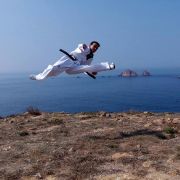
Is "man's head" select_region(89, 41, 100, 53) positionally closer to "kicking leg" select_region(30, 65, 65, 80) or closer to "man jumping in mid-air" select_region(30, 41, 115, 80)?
"man jumping in mid-air" select_region(30, 41, 115, 80)

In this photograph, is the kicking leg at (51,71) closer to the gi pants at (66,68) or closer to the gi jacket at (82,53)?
the gi pants at (66,68)

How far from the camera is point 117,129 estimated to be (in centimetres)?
1800

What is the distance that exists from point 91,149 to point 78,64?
2.92 metres

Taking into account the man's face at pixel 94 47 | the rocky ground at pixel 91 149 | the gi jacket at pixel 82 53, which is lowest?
the rocky ground at pixel 91 149

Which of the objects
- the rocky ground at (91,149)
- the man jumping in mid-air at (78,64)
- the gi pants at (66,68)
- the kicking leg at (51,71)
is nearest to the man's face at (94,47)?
the man jumping in mid-air at (78,64)

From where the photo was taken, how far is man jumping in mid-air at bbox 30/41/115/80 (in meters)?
14.9

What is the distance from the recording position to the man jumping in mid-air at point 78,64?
48.9 feet

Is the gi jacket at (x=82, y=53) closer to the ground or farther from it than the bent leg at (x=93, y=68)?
farther from it

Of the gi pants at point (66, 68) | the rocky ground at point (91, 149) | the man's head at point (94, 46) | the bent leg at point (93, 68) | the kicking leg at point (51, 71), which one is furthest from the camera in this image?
the kicking leg at point (51, 71)

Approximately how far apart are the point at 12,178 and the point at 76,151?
2981mm

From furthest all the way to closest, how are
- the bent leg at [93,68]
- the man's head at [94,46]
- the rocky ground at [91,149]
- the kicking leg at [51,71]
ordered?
1. the kicking leg at [51,71]
2. the man's head at [94,46]
3. the bent leg at [93,68]
4. the rocky ground at [91,149]

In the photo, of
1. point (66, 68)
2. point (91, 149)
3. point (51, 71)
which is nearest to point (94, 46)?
point (66, 68)

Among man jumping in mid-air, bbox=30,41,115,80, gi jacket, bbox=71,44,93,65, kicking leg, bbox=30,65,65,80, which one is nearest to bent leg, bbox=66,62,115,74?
man jumping in mid-air, bbox=30,41,115,80

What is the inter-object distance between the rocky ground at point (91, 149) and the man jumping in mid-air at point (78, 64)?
258cm
